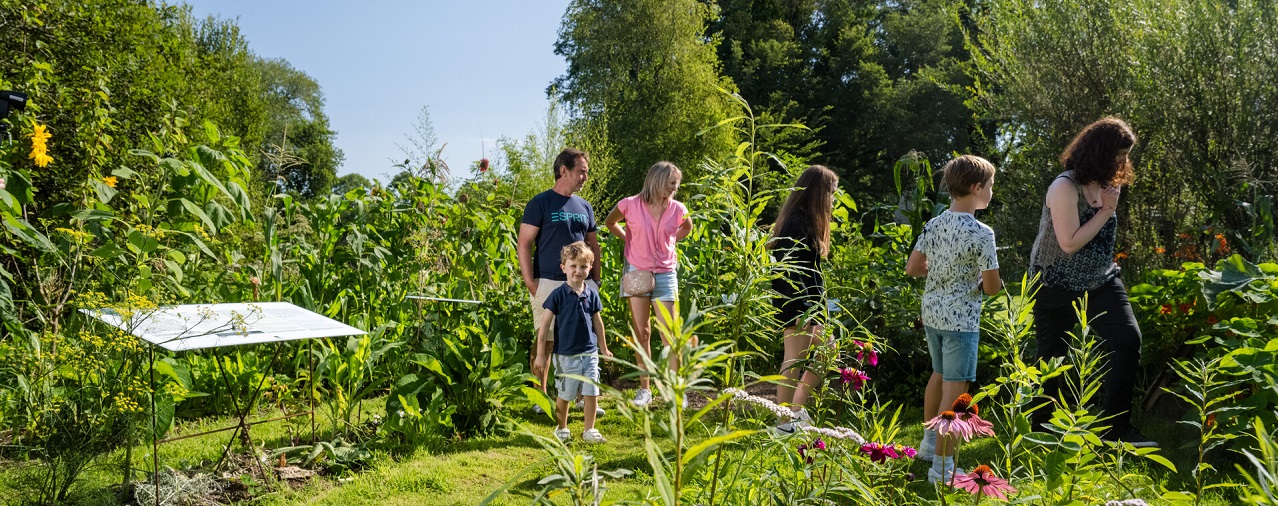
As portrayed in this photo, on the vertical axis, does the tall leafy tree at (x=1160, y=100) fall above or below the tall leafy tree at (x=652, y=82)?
below

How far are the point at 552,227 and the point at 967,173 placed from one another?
2071 millimetres

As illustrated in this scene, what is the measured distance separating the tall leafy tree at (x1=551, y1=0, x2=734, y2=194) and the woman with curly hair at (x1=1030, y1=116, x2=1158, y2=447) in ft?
57.9

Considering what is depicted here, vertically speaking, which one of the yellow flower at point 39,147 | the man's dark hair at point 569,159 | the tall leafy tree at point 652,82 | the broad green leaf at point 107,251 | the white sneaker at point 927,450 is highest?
the tall leafy tree at point 652,82

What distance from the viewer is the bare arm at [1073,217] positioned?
125 inches

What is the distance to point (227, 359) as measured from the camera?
4.02 m

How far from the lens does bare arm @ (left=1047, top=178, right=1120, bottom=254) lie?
319cm

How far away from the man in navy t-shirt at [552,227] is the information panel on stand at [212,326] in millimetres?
1300

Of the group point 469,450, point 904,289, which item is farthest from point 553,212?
point 904,289

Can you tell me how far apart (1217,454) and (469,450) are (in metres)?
3.34

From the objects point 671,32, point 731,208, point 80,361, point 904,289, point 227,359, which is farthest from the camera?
point 671,32

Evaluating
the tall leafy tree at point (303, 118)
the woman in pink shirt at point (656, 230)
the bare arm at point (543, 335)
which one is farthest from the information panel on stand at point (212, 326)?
the tall leafy tree at point (303, 118)

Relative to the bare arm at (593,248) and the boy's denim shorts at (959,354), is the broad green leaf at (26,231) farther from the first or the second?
the boy's denim shorts at (959,354)

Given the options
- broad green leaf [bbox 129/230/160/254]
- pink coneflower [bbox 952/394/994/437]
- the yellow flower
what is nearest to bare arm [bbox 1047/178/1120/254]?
pink coneflower [bbox 952/394/994/437]

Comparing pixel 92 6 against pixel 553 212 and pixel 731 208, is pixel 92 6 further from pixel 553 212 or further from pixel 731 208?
pixel 731 208
